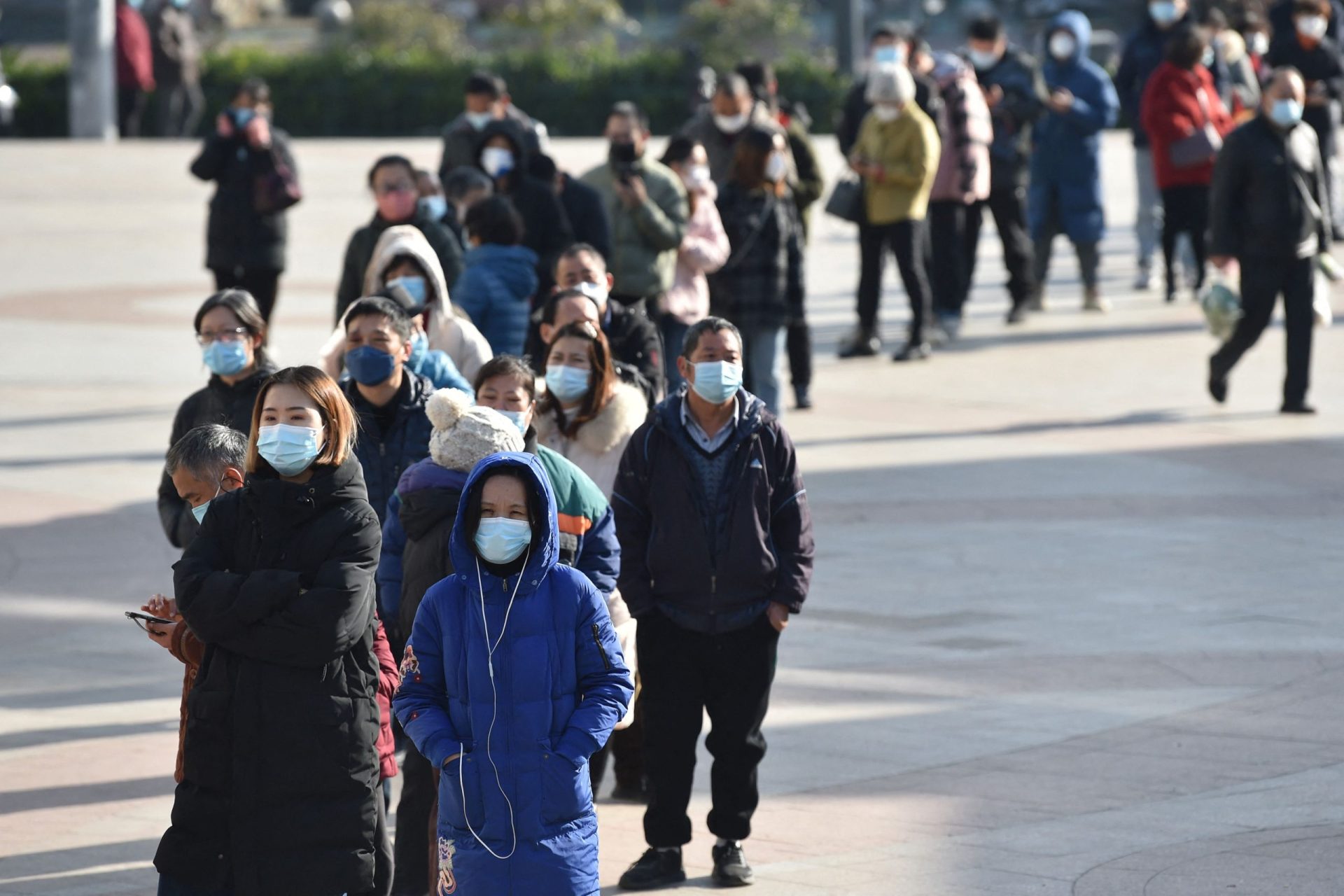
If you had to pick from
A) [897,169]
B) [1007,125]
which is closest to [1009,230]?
[1007,125]

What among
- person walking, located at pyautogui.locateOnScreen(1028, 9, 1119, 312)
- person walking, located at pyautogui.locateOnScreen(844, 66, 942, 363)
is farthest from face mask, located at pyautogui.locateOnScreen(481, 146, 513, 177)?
person walking, located at pyautogui.locateOnScreen(1028, 9, 1119, 312)

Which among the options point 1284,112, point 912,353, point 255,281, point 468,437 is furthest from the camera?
point 912,353

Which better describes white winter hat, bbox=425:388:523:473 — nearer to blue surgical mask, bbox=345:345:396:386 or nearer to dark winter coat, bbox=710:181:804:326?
blue surgical mask, bbox=345:345:396:386

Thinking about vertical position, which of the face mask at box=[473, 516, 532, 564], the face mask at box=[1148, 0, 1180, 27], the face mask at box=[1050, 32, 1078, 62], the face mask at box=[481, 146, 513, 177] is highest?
the face mask at box=[1148, 0, 1180, 27]

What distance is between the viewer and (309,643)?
532cm

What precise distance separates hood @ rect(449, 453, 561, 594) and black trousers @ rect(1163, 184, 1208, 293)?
13.4m

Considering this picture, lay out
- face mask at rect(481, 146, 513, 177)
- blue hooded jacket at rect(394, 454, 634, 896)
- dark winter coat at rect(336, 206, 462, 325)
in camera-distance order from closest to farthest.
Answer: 1. blue hooded jacket at rect(394, 454, 634, 896)
2. dark winter coat at rect(336, 206, 462, 325)
3. face mask at rect(481, 146, 513, 177)

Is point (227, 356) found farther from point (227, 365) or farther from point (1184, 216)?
point (1184, 216)

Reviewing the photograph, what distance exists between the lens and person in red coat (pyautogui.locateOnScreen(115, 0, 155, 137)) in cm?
3012

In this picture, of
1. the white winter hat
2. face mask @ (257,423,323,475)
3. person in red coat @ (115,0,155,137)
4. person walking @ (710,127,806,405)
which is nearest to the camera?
face mask @ (257,423,323,475)

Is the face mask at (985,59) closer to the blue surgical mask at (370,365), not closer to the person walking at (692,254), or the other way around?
the person walking at (692,254)

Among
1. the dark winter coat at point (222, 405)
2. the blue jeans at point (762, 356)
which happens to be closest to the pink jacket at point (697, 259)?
the blue jeans at point (762, 356)

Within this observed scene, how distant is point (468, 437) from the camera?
20.7 ft

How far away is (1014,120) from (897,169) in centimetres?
260
